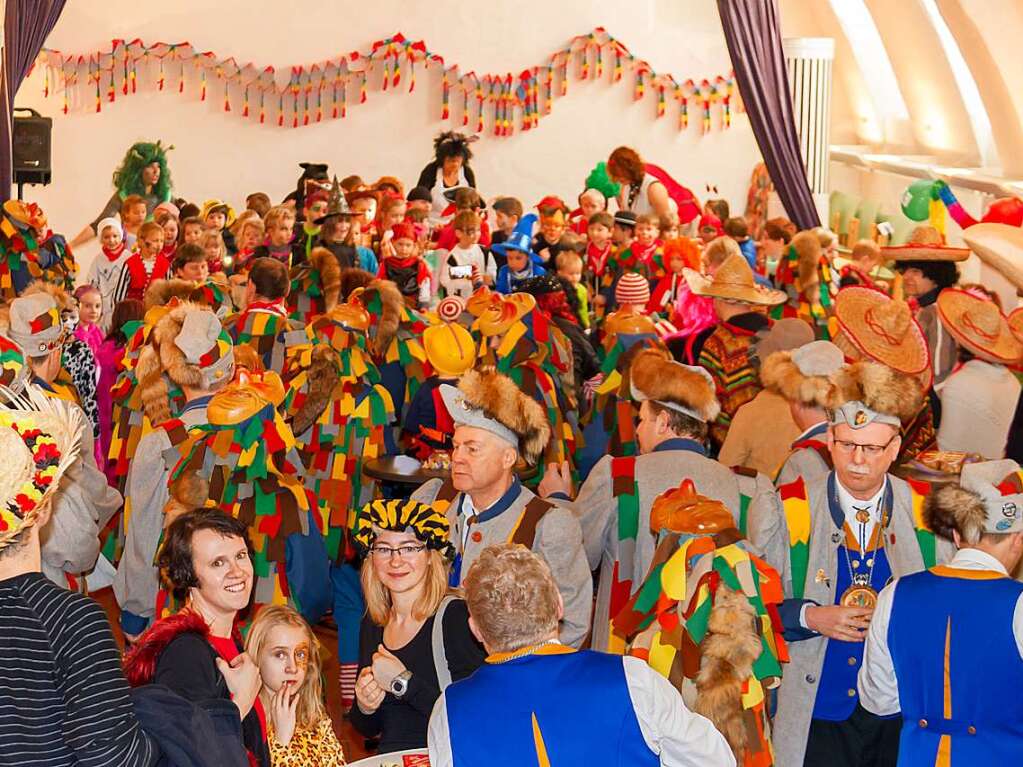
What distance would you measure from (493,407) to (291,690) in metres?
1.18

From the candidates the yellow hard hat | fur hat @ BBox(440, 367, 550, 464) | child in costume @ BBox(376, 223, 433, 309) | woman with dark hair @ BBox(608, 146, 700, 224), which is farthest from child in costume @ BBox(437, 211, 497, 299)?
fur hat @ BBox(440, 367, 550, 464)

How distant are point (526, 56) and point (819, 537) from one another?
506 inches

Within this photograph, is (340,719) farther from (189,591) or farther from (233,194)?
(233,194)

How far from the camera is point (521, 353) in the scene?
6855 mm

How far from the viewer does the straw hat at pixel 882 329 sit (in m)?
5.12

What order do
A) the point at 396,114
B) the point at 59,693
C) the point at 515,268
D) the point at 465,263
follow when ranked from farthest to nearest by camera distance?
the point at 396,114 → the point at 465,263 → the point at 515,268 → the point at 59,693

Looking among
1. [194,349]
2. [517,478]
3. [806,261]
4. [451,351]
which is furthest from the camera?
[806,261]

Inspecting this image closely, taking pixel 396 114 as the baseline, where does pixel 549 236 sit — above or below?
below

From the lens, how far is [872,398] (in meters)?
4.31

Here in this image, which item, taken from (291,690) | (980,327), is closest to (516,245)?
(980,327)

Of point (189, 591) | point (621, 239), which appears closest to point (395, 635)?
point (189, 591)

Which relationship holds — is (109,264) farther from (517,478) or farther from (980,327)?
(517,478)

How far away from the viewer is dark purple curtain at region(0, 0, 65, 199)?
11766 millimetres

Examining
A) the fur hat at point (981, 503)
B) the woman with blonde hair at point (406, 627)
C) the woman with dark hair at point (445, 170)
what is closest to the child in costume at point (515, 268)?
the woman with dark hair at point (445, 170)
